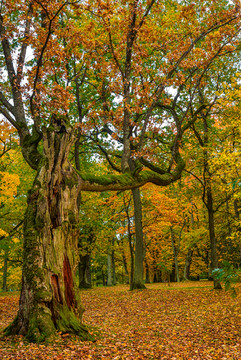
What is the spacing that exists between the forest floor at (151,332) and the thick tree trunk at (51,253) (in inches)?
12.5

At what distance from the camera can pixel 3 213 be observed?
56.5ft

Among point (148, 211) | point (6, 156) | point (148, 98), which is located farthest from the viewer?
point (148, 211)

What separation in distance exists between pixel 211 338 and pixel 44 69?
27.3ft

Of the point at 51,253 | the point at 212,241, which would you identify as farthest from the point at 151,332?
the point at 212,241

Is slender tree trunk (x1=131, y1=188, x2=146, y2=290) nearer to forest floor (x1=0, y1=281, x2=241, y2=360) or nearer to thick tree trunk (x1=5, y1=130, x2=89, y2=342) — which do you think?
forest floor (x1=0, y1=281, x2=241, y2=360)

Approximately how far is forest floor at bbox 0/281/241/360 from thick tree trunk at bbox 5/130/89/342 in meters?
0.32

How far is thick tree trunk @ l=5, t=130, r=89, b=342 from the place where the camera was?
205 inches

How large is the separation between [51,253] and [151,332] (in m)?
3.53

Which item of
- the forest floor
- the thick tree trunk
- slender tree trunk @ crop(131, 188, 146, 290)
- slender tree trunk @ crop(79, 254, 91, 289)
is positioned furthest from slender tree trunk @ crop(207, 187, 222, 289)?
the thick tree trunk

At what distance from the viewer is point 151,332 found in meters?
7.10

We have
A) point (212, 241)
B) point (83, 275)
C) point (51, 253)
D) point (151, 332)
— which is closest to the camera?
point (51, 253)

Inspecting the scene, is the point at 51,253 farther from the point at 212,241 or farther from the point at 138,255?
the point at 212,241

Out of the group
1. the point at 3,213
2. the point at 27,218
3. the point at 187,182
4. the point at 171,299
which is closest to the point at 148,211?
the point at 187,182

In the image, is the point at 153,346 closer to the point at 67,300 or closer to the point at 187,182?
the point at 67,300
